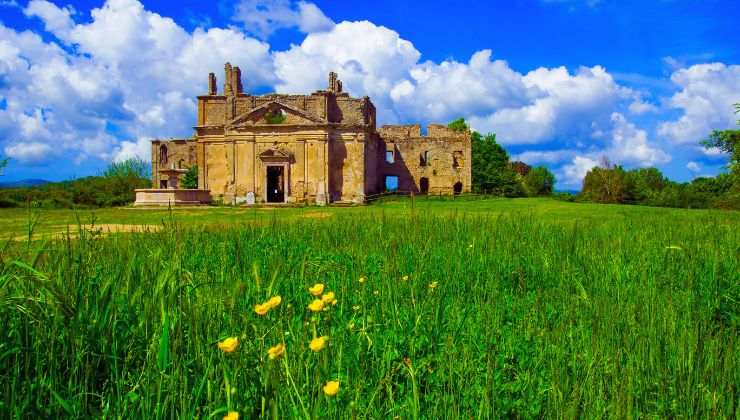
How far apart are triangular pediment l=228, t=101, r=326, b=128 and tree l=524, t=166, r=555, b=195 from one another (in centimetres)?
3700

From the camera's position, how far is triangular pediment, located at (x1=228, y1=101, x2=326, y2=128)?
3934 centimetres

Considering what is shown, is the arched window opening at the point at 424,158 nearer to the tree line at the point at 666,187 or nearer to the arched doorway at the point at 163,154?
the tree line at the point at 666,187

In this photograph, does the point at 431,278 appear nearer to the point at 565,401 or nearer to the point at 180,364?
the point at 565,401

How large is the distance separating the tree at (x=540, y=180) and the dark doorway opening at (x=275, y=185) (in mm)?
35462

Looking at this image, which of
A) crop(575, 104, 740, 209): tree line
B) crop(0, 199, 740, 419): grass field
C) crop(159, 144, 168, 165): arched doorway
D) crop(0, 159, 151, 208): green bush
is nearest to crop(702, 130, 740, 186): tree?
crop(575, 104, 740, 209): tree line

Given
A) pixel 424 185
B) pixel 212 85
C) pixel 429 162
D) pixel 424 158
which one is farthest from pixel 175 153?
pixel 429 162

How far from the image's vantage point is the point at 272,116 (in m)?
39.7

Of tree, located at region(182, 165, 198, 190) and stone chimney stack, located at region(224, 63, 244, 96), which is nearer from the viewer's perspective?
stone chimney stack, located at region(224, 63, 244, 96)

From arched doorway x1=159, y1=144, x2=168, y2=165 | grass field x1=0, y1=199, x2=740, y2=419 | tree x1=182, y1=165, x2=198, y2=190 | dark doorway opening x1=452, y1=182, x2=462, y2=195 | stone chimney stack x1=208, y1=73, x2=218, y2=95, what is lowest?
grass field x1=0, y1=199, x2=740, y2=419

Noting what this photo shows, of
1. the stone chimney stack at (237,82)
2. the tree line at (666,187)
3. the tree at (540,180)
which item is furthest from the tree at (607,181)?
the stone chimney stack at (237,82)

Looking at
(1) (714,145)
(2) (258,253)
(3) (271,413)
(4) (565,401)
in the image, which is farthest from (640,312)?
A: (1) (714,145)

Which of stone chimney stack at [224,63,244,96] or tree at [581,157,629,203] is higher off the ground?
stone chimney stack at [224,63,244,96]

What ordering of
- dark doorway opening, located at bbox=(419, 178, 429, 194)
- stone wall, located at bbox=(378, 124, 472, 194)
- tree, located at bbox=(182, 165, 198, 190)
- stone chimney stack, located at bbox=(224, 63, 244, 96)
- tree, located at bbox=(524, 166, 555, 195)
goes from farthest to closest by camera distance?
1. tree, located at bbox=(524, 166, 555, 195)
2. dark doorway opening, located at bbox=(419, 178, 429, 194)
3. stone wall, located at bbox=(378, 124, 472, 194)
4. tree, located at bbox=(182, 165, 198, 190)
5. stone chimney stack, located at bbox=(224, 63, 244, 96)

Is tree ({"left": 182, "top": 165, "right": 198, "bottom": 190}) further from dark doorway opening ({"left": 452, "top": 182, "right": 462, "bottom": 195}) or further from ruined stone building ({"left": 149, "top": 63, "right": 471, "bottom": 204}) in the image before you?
dark doorway opening ({"left": 452, "top": 182, "right": 462, "bottom": 195})
